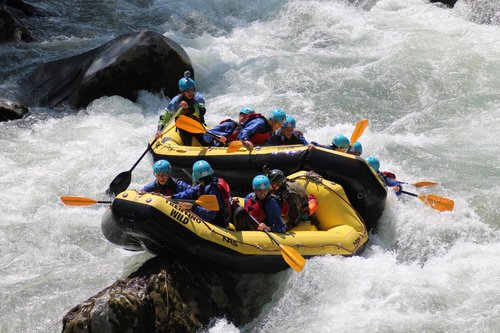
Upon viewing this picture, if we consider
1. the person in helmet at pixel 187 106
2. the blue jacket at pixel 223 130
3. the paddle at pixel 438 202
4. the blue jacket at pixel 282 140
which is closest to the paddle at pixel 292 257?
the blue jacket at pixel 282 140

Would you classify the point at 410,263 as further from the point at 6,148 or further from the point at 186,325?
the point at 6,148

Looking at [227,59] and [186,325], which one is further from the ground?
[186,325]

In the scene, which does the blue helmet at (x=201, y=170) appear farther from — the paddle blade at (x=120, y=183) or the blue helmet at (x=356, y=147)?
the blue helmet at (x=356, y=147)

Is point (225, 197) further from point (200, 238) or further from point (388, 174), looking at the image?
point (388, 174)

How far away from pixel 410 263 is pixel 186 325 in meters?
2.47

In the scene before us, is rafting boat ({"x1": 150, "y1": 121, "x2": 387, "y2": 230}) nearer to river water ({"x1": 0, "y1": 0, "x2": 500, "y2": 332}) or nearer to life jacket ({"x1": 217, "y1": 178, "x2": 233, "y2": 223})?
river water ({"x1": 0, "y1": 0, "x2": 500, "y2": 332})

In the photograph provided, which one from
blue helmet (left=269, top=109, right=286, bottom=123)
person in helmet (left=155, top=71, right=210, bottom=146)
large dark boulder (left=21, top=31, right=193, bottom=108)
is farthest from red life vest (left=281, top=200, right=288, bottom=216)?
large dark boulder (left=21, top=31, right=193, bottom=108)

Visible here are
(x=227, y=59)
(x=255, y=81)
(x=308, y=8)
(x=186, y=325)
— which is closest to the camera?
(x=186, y=325)

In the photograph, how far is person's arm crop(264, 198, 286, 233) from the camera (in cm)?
647

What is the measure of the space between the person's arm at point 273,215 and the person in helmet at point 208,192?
14.0 inches

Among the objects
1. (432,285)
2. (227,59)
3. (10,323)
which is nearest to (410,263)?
(432,285)

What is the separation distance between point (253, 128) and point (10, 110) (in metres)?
4.49

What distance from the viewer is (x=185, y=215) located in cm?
601

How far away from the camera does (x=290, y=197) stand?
6.71 meters
